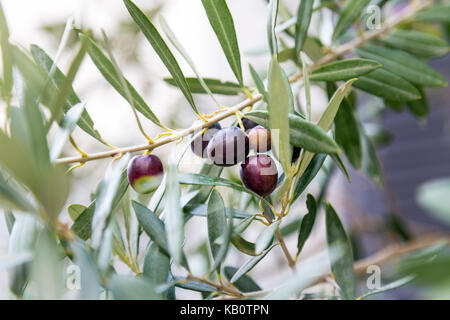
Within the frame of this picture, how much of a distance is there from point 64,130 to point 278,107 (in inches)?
7.9

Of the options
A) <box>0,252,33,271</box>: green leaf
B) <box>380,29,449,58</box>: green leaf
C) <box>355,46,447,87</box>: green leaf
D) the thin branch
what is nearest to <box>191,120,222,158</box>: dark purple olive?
the thin branch

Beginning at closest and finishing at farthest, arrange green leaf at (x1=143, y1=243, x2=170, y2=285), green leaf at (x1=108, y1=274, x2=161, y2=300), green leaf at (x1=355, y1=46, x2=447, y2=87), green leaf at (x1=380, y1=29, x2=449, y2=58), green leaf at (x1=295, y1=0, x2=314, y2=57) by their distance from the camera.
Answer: green leaf at (x1=108, y1=274, x2=161, y2=300) < green leaf at (x1=143, y1=243, x2=170, y2=285) < green leaf at (x1=295, y1=0, x2=314, y2=57) < green leaf at (x1=355, y1=46, x2=447, y2=87) < green leaf at (x1=380, y1=29, x2=449, y2=58)

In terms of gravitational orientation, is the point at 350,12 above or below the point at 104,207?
above

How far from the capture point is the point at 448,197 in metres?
0.35

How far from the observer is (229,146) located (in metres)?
0.43

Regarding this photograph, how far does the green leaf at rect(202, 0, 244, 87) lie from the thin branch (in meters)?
0.05

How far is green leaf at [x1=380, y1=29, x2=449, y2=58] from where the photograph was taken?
2.50ft

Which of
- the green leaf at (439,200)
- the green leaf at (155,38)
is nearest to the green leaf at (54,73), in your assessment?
the green leaf at (155,38)

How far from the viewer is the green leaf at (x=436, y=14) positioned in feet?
2.47

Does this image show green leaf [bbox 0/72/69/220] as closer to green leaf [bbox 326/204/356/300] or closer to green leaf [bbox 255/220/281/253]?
green leaf [bbox 255/220/281/253]

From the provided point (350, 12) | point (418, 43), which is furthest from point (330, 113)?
point (418, 43)

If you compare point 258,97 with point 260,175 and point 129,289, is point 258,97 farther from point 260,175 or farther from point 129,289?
point 129,289

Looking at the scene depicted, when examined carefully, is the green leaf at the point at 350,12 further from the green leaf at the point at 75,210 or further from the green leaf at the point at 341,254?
the green leaf at the point at 75,210

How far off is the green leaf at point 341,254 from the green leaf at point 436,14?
49 centimetres
